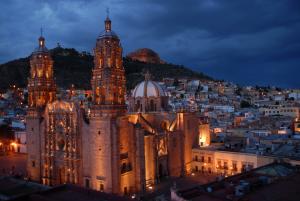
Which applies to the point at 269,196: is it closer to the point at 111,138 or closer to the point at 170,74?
the point at 111,138

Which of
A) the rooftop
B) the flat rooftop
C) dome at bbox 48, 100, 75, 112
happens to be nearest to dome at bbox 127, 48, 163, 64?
dome at bbox 48, 100, 75, 112

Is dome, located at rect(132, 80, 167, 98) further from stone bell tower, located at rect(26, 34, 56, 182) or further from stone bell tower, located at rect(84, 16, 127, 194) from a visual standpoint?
stone bell tower, located at rect(26, 34, 56, 182)

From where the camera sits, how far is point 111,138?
34.2m

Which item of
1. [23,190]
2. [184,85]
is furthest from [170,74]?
[23,190]

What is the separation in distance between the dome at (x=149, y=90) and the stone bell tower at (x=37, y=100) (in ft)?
36.8

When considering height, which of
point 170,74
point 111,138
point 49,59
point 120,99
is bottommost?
point 111,138

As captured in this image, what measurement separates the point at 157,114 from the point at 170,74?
5443 inches

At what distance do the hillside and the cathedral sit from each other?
293 feet

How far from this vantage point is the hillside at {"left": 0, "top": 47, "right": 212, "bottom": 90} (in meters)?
139

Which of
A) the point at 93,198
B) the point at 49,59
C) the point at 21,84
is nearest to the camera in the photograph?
the point at 93,198

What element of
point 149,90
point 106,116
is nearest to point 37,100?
point 106,116

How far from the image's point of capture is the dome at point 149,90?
45219 mm

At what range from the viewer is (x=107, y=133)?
3434 centimetres

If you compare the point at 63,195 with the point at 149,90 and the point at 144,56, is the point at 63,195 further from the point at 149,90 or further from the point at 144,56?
the point at 144,56
